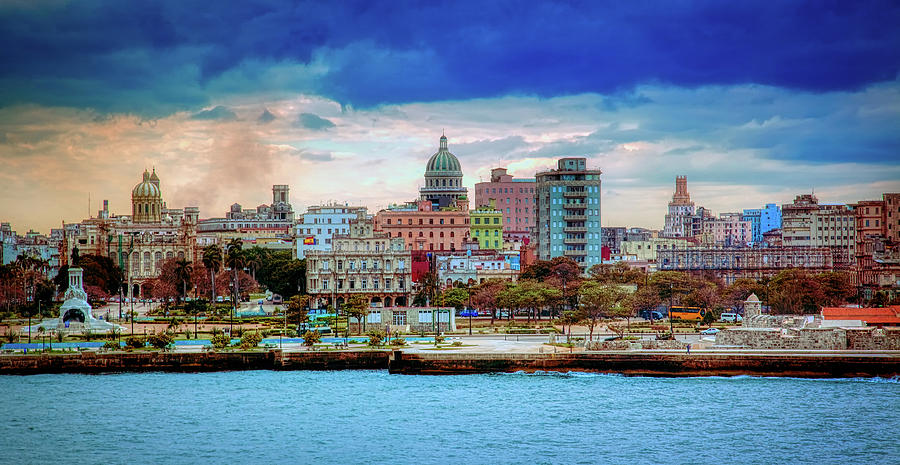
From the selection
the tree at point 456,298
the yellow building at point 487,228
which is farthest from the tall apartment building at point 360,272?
the yellow building at point 487,228

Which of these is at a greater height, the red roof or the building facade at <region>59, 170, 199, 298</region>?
the building facade at <region>59, 170, 199, 298</region>

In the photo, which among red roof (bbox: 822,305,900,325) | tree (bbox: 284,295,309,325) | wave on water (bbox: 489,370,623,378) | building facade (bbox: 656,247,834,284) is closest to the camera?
wave on water (bbox: 489,370,623,378)

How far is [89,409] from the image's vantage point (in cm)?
6712

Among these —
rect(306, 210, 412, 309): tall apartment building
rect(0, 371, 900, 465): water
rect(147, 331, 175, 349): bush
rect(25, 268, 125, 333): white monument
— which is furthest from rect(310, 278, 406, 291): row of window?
rect(0, 371, 900, 465): water

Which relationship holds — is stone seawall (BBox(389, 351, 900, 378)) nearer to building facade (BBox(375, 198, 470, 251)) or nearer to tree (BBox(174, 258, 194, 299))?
tree (BBox(174, 258, 194, 299))

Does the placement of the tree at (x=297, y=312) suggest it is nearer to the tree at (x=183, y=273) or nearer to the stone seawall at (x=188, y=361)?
the stone seawall at (x=188, y=361)

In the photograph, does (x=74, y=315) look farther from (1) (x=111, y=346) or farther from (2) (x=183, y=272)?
(2) (x=183, y=272)

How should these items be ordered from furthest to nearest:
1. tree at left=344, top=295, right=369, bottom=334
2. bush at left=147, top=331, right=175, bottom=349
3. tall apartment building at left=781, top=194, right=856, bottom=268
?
tall apartment building at left=781, top=194, right=856, bottom=268
tree at left=344, top=295, right=369, bottom=334
bush at left=147, top=331, right=175, bottom=349

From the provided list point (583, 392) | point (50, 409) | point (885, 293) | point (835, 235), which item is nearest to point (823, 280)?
point (885, 293)

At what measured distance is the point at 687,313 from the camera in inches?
4289

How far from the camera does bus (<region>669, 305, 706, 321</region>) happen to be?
4237 inches

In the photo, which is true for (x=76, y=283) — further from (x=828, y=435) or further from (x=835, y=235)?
(x=835, y=235)

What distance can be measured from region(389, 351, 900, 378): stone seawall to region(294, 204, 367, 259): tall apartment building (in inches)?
3421

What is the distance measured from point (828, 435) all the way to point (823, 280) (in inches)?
2224
